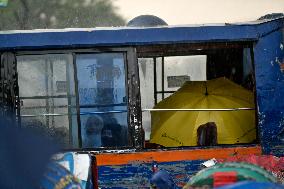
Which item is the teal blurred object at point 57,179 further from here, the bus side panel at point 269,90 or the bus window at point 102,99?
the bus side panel at point 269,90

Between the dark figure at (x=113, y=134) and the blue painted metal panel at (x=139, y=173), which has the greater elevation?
the dark figure at (x=113, y=134)

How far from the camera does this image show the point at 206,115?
6.75 meters

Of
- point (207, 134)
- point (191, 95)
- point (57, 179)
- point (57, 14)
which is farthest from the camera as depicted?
point (57, 14)

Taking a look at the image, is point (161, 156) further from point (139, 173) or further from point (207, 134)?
point (207, 134)

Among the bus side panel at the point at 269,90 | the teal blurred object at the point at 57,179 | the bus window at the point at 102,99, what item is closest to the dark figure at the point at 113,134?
the bus window at the point at 102,99

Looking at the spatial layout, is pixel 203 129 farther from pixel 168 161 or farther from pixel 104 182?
pixel 104 182

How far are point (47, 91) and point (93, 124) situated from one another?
0.66m

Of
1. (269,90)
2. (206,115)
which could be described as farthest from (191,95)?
(269,90)

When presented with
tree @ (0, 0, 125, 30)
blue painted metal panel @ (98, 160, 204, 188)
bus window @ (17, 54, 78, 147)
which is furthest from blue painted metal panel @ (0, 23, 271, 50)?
tree @ (0, 0, 125, 30)

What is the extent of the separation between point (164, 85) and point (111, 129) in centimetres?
255

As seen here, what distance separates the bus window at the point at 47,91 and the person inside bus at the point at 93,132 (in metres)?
0.17

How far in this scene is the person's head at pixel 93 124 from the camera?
227 inches

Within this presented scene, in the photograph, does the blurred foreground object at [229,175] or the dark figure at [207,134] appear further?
the dark figure at [207,134]

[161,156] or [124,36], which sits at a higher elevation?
[124,36]
